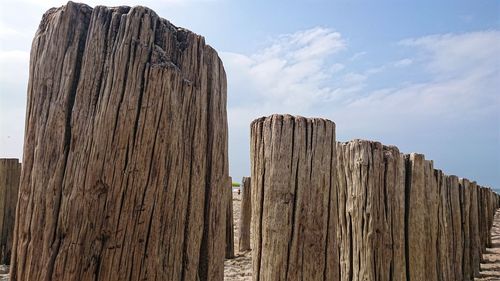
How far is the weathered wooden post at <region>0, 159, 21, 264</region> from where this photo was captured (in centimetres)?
797

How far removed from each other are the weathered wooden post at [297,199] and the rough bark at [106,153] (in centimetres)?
119

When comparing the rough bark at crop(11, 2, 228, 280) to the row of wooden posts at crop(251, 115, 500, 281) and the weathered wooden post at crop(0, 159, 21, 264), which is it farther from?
the weathered wooden post at crop(0, 159, 21, 264)

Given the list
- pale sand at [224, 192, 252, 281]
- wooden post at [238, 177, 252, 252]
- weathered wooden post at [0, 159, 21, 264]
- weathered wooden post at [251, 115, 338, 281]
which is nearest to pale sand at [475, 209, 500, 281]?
pale sand at [224, 192, 252, 281]

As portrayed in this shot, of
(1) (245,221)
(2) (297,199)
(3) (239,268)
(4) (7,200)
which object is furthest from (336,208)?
(1) (245,221)

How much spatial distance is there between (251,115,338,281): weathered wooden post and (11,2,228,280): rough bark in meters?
1.19

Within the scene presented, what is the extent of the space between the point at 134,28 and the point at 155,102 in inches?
12.4

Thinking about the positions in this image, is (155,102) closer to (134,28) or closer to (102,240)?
(134,28)

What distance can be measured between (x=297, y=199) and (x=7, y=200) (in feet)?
22.6

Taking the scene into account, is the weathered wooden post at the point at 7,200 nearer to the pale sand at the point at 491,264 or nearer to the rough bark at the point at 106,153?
the rough bark at the point at 106,153

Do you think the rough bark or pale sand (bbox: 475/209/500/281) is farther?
pale sand (bbox: 475/209/500/281)

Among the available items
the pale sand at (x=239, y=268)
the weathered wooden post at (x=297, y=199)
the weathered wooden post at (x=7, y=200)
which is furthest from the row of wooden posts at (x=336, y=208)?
the weathered wooden post at (x=7, y=200)

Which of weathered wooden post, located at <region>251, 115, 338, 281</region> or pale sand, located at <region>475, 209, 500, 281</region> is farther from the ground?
weathered wooden post, located at <region>251, 115, 338, 281</region>

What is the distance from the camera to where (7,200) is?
315 inches

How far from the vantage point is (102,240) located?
1.71 m
